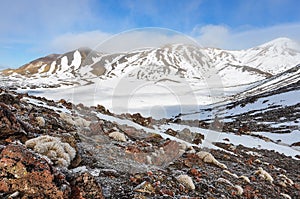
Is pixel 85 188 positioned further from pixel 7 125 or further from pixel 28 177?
pixel 7 125

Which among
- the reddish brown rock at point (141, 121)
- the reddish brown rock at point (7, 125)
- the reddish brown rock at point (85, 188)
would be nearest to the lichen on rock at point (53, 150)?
the reddish brown rock at point (7, 125)

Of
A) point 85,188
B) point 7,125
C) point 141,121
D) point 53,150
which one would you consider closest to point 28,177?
point 85,188

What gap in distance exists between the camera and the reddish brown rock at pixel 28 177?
4.20 meters

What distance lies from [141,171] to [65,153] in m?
2.45

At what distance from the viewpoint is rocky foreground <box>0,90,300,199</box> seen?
4.45 metres

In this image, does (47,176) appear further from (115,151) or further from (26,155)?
(115,151)

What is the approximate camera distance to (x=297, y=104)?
6669 centimetres

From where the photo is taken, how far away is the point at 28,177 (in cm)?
433

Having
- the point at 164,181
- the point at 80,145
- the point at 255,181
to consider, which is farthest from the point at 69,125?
the point at 255,181

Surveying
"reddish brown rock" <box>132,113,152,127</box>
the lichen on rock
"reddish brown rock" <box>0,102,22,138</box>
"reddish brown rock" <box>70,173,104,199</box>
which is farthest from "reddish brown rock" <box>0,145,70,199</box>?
"reddish brown rock" <box>132,113,152,127</box>

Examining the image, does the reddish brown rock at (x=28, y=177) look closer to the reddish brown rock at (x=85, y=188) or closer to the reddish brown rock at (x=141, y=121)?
the reddish brown rock at (x=85, y=188)

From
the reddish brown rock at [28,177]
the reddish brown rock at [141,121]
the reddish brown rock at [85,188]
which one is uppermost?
the reddish brown rock at [28,177]

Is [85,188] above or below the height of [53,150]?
below

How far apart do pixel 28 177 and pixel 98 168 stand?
2.79m
